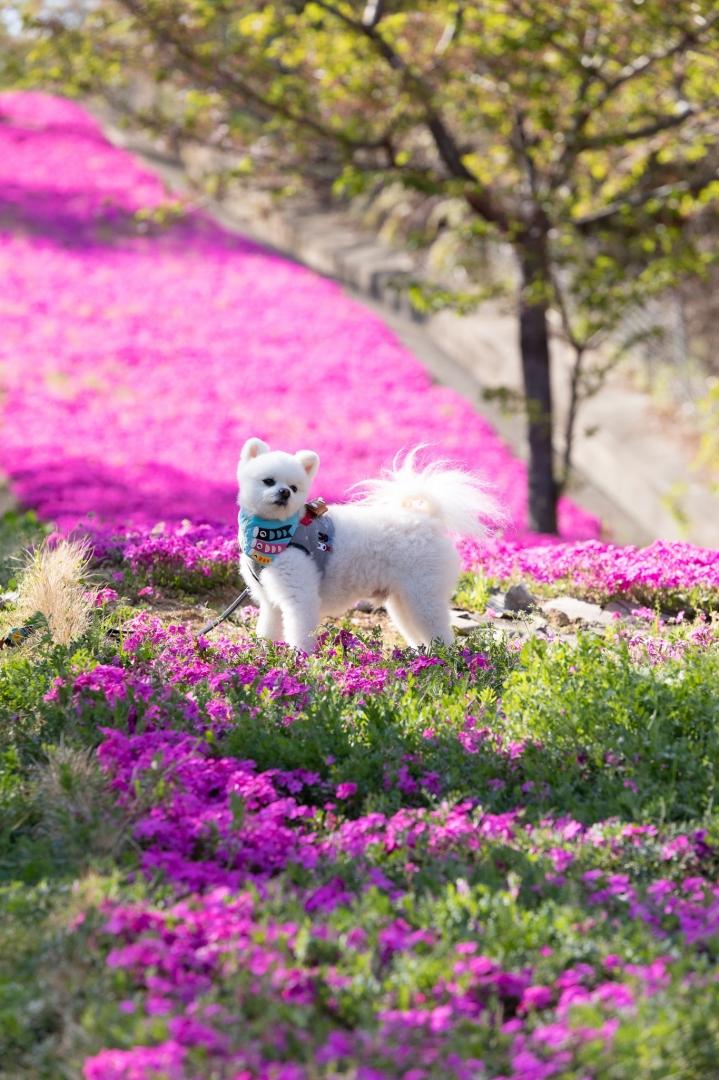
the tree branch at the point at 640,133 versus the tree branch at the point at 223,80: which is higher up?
the tree branch at the point at 223,80

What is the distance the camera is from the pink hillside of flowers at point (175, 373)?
13.6 meters

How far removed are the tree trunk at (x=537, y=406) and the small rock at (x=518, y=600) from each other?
5768mm

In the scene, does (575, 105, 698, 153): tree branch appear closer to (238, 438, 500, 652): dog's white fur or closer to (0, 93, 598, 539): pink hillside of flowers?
(0, 93, 598, 539): pink hillside of flowers

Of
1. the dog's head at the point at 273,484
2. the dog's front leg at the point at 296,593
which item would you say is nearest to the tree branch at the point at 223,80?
the dog's head at the point at 273,484

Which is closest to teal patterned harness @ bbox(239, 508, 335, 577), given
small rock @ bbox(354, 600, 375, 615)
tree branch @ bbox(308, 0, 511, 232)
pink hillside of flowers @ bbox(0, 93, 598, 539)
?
small rock @ bbox(354, 600, 375, 615)

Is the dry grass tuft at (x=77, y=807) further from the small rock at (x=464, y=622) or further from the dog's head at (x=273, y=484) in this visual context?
the small rock at (x=464, y=622)

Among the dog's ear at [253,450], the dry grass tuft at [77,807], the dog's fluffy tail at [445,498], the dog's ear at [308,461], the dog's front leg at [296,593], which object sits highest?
the dog's ear at [253,450]

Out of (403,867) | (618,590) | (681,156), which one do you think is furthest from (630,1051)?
(681,156)

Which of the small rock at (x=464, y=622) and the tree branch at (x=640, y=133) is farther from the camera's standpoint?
the tree branch at (x=640, y=133)

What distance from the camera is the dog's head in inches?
215

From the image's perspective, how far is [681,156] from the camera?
13.3m

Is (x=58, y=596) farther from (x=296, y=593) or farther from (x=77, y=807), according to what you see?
(x=77, y=807)

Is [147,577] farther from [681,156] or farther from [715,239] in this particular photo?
[715,239]

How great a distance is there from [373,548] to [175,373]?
1264 centimetres
